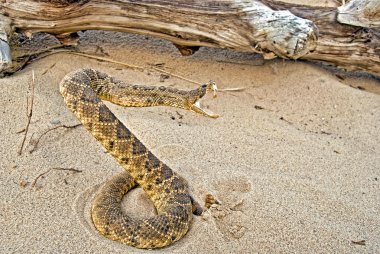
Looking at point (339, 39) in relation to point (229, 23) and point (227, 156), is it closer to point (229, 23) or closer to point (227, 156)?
point (229, 23)

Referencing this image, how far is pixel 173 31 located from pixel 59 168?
294cm

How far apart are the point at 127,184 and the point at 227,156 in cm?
139

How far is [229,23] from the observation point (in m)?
7.57

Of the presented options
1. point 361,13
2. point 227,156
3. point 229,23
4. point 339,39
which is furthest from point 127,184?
point 361,13

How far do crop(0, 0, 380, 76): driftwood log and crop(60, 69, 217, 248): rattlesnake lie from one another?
2.03 m

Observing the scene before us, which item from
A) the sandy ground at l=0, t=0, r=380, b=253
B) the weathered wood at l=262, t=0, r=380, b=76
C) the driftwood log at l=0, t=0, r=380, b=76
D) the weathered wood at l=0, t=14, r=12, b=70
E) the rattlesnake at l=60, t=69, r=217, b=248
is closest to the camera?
the rattlesnake at l=60, t=69, r=217, b=248

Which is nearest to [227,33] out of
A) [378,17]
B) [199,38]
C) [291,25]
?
[199,38]

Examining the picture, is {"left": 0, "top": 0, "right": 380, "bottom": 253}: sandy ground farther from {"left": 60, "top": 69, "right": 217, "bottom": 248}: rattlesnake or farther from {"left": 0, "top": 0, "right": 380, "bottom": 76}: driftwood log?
{"left": 0, "top": 0, "right": 380, "bottom": 76}: driftwood log

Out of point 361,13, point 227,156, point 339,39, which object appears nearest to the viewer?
point 227,156

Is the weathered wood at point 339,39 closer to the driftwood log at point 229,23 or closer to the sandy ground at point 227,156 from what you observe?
the driftwood log at point 229,23

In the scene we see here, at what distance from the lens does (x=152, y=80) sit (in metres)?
7.73

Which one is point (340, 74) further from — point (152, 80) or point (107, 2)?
point (107, 2)

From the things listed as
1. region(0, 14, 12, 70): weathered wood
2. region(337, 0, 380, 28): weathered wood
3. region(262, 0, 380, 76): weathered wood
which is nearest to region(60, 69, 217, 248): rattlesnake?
region(0, 14, 12, 70): weathered wood

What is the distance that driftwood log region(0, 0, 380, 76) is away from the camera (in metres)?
7.25
